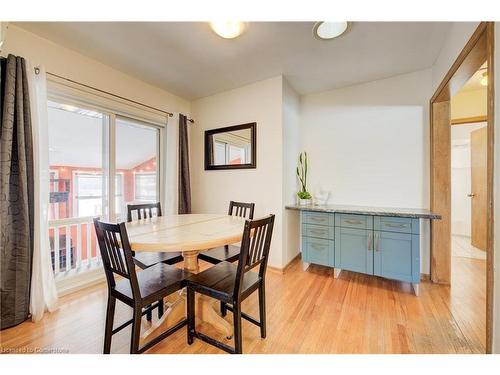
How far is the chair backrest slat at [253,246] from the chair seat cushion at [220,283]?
66 millimetres

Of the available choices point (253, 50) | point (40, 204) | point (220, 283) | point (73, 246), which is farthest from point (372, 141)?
point (73, 246)

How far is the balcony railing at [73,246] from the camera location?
2.48 meters

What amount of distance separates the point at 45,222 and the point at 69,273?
0.86 metres

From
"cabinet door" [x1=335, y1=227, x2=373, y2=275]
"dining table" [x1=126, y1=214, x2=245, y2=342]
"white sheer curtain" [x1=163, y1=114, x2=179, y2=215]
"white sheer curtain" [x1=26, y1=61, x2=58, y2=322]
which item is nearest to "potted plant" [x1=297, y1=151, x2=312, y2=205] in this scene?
"cabinet door" [x1=335, y1=227, x2=373, y2=275]

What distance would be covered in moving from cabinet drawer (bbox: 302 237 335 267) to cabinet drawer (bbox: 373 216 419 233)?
548mm

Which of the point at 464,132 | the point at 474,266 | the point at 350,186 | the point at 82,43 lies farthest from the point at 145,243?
the point at 464,132

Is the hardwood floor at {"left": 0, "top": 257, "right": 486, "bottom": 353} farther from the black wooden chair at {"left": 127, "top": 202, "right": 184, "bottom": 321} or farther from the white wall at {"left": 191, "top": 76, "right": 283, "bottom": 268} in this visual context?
the white wall at {"left": 191, "top": 76, "right": 283, "bottom": 268}

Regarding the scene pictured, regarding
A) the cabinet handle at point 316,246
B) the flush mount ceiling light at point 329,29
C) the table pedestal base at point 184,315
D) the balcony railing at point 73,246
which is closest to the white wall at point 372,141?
the cabinet handle at point 316,246

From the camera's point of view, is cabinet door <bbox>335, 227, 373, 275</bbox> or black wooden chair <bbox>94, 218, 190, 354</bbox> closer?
black wooden chair <bbox>94, 218, 190, 354</bbox>

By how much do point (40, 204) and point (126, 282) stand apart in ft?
3.70

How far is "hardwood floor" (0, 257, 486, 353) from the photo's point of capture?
1.45 m

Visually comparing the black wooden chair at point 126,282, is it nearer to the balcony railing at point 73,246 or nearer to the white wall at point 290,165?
the balcony railing at point 73,246

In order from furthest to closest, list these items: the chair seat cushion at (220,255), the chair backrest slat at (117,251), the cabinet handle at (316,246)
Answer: the cabinet handle at (316,246) < the chair seat cushion at (220,255) < the chair backrest slat at (117,251)
